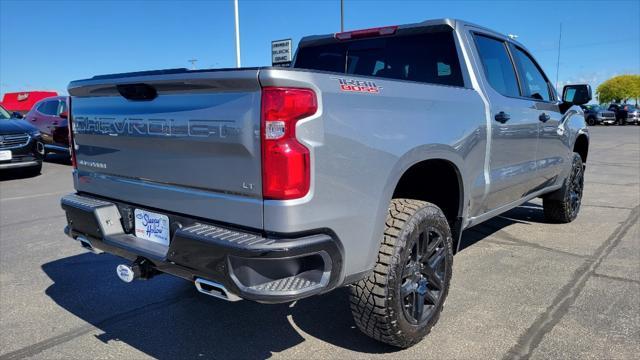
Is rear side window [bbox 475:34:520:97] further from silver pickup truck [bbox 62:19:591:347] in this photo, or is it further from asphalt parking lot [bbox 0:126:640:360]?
asphalt parking lot [bbox 0:126:640:360]

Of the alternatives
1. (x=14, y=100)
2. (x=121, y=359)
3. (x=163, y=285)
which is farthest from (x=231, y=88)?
(x=14, y=100)

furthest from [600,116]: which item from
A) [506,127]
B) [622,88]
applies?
[622,88]

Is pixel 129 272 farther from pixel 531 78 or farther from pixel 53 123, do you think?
pixel 53 123

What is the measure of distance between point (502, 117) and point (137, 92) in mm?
2609

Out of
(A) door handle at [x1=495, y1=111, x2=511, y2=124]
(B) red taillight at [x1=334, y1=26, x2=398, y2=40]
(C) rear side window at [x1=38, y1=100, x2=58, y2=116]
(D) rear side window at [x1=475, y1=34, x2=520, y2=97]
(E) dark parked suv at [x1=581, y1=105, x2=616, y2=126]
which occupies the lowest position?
(E) dark parked suv at [x1=581, y1=105, x2=616, y2=126]

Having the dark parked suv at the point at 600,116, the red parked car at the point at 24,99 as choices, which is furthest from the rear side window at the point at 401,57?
the dark parked suv at the point at 600,116

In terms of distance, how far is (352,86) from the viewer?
2408mm

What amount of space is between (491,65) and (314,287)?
268cm

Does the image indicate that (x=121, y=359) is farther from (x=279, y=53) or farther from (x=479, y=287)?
(x=279, y=53)

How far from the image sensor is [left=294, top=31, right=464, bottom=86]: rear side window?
3.78 m

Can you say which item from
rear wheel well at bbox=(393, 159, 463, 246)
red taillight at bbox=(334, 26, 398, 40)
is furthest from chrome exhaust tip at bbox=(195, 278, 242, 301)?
red taillight at bbox=(334, 26, 398, 40)

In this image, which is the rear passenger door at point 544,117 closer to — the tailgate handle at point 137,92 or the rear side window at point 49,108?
the tailgate handle at point 137,92

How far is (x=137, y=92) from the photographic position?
2709mm

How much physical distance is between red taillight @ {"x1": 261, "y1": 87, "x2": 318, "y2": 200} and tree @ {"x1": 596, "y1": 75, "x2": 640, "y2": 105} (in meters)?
119
